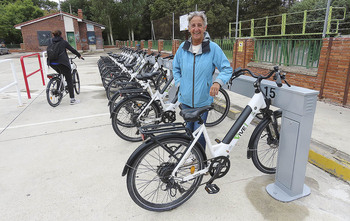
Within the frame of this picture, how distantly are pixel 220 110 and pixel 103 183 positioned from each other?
2.77 m

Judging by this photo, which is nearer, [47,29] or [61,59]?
[61,59]

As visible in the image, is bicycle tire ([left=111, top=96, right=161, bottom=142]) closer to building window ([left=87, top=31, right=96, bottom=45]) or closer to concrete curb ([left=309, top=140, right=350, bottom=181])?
concrete curb ([left=309, top=140, right=350, bottom=181])

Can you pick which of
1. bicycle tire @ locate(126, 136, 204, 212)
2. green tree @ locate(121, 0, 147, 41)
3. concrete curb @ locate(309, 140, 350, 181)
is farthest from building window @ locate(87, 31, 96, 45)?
concrete curb @ locate(309, 140, 350, 181)

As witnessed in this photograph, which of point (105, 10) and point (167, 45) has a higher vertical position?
point (105, 10)

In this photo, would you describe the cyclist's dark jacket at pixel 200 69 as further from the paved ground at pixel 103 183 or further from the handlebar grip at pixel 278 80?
the paved ground at pixel 103 183

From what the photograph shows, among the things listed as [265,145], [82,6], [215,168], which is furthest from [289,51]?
[82,6]

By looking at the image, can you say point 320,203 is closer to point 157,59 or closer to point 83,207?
point 83,207

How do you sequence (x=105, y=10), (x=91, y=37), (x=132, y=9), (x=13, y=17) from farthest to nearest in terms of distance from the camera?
(x=13, y=17) < (x=132, y=9) < (x=105, y=10) < (x=91, y=37)

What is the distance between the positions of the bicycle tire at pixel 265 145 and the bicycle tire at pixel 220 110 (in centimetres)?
147

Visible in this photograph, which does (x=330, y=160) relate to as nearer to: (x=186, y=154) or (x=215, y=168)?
(x=215, y=168)

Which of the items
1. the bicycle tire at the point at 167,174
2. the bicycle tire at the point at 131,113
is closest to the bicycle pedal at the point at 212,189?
the bicycle tire at the point at 167,174

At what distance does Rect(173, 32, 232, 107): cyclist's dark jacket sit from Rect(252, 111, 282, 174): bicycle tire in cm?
69

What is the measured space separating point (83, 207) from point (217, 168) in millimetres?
1387

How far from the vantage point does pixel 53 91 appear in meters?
5.55
